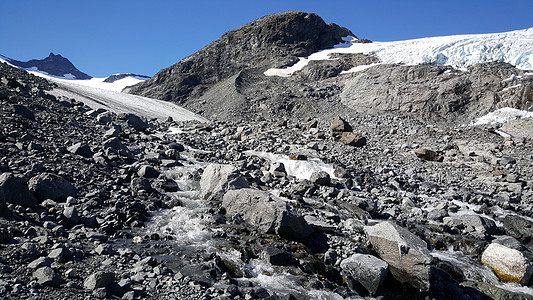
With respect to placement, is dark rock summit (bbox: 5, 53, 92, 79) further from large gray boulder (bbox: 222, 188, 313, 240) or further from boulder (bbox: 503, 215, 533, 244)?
boulder (bbox: 503, 215, 533, 244)

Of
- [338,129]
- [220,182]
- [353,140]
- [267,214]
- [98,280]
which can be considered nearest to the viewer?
[98,280]

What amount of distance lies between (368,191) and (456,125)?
18.0 metres

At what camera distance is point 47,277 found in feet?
15.7

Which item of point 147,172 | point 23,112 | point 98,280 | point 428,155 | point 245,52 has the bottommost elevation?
point 98,280

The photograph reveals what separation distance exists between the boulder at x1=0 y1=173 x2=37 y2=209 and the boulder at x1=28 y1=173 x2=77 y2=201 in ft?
1.00

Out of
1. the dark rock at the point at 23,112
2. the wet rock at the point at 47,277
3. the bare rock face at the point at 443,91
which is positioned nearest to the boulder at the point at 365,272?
the wet rock at the point at 47,277

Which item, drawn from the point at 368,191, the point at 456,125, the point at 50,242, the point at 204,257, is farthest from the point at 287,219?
the point at 456,125

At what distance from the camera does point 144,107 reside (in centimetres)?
3206

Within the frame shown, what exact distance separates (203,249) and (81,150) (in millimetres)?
6950

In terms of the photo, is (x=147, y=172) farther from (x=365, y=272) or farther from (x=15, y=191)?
(x=365, y=272)

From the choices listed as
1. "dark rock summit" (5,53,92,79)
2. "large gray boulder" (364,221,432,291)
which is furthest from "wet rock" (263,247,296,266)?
"dark rock summit" (5,53,92,79)

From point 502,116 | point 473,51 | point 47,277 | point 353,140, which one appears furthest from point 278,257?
point 473,51

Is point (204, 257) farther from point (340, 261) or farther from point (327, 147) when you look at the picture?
point (327, 147)

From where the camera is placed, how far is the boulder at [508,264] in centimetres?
741
